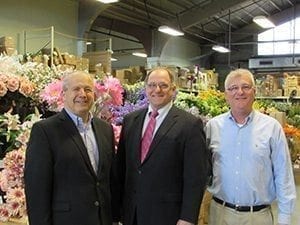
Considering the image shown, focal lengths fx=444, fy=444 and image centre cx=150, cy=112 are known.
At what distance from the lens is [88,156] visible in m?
2.08

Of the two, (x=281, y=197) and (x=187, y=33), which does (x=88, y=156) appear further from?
(x=187, y=33)

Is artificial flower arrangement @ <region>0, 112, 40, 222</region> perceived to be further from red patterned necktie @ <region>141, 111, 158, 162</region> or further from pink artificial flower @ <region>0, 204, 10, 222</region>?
red patterned necktie @ <region>141, 111, 158, 162</region>

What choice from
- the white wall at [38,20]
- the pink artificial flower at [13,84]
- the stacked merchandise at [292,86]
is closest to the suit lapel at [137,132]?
the pink artificial flower at [13,84]

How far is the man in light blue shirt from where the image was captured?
229cm

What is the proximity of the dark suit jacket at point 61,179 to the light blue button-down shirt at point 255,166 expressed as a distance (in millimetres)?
670

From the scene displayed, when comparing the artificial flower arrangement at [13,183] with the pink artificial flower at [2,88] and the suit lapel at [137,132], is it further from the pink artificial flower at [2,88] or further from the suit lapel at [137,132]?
the suit lapel at [137,132]

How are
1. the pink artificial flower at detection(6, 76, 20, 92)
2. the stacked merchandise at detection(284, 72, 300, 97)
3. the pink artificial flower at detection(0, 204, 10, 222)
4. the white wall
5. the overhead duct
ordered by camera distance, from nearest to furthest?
the pink artificial flower at detection(0, 204, 10, 222)
the pink artificial flower at detection(6, 76, 20, 92)
the white wall
the stacked merchandise at detection(284, 72, 300, 97)
the overhead duct

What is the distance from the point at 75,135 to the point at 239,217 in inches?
37.7

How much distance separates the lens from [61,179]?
202cm

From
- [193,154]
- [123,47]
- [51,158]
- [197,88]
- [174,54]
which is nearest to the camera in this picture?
[51,158]

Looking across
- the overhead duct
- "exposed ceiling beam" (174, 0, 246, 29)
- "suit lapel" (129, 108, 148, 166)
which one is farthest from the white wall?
the overhead duct

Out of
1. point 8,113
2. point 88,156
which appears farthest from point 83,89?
point 8,113

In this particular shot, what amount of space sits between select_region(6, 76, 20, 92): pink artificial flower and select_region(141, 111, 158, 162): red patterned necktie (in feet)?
3.04

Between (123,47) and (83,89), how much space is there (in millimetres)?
12897
